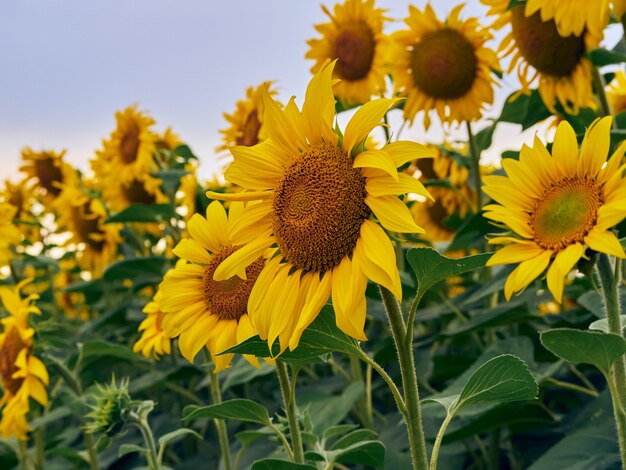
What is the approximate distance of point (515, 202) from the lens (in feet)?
4.46

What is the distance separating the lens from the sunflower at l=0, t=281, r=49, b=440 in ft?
7.16

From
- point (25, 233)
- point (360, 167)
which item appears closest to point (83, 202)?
point (25, 233)

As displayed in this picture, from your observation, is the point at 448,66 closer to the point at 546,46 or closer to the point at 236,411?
the point at 546,46

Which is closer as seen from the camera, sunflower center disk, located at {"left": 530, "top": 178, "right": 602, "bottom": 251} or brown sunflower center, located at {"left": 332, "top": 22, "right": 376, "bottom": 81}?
sunflower center disk, located at {"left": 530, "top": 178, "right": 602, "bottom": 251}

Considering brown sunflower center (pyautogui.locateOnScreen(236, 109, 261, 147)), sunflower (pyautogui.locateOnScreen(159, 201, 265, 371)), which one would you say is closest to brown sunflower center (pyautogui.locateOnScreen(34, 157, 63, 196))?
brown sunflower center (pyautogui.locateOnScreen(236, 109, 261, 147))

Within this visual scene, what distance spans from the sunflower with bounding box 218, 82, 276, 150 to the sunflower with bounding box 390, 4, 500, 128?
0.55 meters

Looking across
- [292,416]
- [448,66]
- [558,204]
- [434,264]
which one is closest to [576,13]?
[558,204]

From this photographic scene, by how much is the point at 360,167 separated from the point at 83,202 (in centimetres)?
316

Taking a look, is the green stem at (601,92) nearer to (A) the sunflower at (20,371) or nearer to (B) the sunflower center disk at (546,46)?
(B) the sunflower center disk at (546,46)

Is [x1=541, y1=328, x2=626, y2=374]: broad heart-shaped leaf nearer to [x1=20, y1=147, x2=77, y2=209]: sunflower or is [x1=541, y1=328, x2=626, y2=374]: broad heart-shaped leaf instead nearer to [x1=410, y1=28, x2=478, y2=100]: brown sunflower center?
[x1=410, y1=28, x2=478, y2=100]: brown sunflower center

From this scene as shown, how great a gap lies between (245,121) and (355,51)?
1.74ft

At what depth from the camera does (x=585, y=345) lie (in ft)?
3.75

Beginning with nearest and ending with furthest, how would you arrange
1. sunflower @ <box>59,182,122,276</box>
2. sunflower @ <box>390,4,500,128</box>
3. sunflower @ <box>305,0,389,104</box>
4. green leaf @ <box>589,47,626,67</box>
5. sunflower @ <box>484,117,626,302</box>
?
sunflower @ <box>484,117,626,302</box> → green leaf @ <box>589,47,626,67</box> → sunflower @ <box>390,4,500,128</box> → sunflower @ <box>305,0,389,104</box> → sunflower @ <box>59,182,122,276</box>

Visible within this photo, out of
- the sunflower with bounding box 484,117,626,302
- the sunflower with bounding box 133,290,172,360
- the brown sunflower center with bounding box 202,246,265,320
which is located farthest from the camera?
the sunflower with bounding box 133,290,172,360
